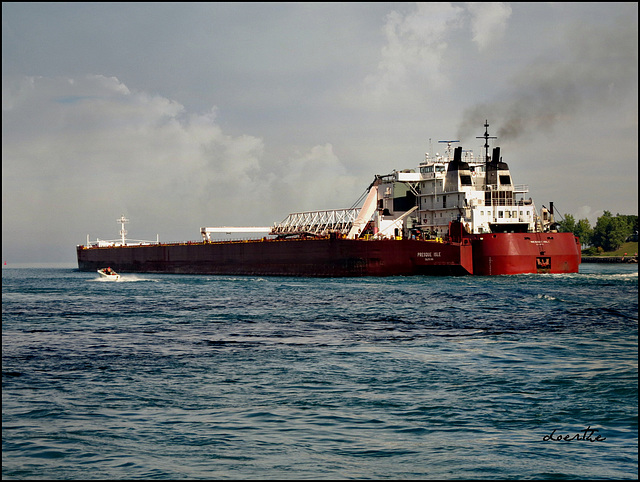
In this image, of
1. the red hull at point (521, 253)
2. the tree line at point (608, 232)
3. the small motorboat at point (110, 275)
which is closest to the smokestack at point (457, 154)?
the red hull at point (521, 253)

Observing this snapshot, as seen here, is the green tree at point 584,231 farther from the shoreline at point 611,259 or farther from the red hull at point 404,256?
the red hull at point 404,256

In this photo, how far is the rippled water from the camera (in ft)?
39.0

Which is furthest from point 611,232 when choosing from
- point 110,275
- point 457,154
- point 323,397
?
point 323,397

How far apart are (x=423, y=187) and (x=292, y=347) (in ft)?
169

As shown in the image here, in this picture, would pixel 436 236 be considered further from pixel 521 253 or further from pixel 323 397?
pixel 323 397

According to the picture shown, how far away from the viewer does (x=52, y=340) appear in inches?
1044

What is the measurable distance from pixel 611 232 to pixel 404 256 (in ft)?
382

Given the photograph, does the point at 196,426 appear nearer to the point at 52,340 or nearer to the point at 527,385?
the point at 527,385

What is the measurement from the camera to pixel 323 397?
642 inches

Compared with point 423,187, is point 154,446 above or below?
below

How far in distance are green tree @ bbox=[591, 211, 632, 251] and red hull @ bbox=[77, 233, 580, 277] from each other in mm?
107628

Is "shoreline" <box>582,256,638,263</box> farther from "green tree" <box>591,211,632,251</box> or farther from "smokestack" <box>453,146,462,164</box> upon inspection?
"smokestack" <box>453,146,462,164</box>

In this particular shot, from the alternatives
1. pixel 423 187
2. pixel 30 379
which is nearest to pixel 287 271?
pixel 423 187

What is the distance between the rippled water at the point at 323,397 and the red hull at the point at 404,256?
28.2 meters
